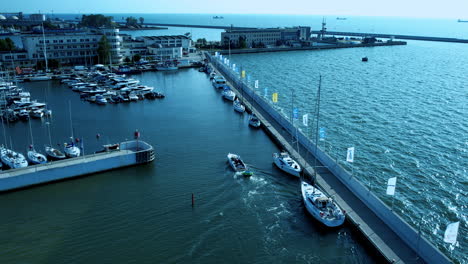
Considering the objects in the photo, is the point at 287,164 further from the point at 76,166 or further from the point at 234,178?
the point at 76,166

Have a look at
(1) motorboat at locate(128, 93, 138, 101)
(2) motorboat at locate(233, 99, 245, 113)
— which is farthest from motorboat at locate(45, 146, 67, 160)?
(1) motorboat at locate(128, 93, 138, 101)

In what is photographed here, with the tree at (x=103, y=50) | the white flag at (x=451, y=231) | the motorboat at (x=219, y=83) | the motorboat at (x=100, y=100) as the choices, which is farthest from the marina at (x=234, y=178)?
the tree at (x=103, y=50)

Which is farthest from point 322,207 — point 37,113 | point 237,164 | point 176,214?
point 37,113

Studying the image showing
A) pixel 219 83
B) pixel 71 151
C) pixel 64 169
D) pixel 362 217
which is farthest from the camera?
pixel 219 83

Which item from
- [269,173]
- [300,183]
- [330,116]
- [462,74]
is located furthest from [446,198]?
[462,74]

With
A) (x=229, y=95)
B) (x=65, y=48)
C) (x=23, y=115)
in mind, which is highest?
(x=65, y=48)
